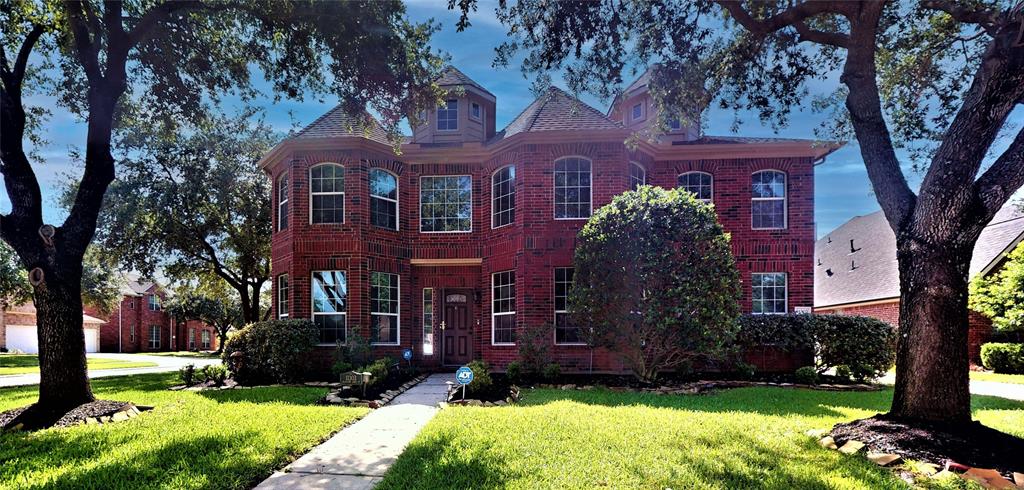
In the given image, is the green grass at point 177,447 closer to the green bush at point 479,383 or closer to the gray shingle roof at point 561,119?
the green bush at point 479,383

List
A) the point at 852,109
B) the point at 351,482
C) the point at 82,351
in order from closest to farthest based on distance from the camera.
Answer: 1. the point at 351,482
2. the point at 852,109
3. the point at 82,351

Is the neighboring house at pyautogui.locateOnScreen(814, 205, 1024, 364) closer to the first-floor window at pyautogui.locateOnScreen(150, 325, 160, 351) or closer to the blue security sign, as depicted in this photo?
the blue security sign

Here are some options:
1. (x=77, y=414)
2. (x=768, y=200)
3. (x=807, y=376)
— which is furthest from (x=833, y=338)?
(x=77, y=414)

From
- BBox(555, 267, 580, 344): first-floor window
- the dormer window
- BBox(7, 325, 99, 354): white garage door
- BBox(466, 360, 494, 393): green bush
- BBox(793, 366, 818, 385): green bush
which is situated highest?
the dormer window

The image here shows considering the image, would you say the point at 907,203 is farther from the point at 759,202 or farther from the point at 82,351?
the point at 82,351

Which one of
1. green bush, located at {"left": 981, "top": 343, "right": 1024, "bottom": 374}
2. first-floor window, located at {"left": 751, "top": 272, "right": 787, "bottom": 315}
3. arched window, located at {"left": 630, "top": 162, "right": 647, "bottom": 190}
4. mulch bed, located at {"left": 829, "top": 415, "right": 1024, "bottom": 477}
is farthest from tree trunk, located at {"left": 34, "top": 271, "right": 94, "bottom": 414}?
green bush, located at {"left": 981, "top": 343, "right": 1024, "bottom": 374}

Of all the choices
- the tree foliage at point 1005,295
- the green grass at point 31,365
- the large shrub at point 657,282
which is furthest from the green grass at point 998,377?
Result: the green grass at point 31,365

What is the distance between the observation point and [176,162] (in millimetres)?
16469

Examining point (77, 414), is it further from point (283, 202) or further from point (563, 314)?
point (563, 314)

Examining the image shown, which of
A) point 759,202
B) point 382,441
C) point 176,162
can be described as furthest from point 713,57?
point 176,162

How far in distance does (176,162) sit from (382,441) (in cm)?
1468

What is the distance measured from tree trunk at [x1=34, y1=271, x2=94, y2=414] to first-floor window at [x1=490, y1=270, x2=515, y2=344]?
8022 millimetres

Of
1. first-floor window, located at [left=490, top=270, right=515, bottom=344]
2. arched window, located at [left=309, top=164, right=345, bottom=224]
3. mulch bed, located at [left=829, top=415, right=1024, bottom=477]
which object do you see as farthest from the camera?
arched window, located at [left=309, top=164, right=345, bottom=224]

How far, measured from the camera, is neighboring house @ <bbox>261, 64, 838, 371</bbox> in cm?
1253
